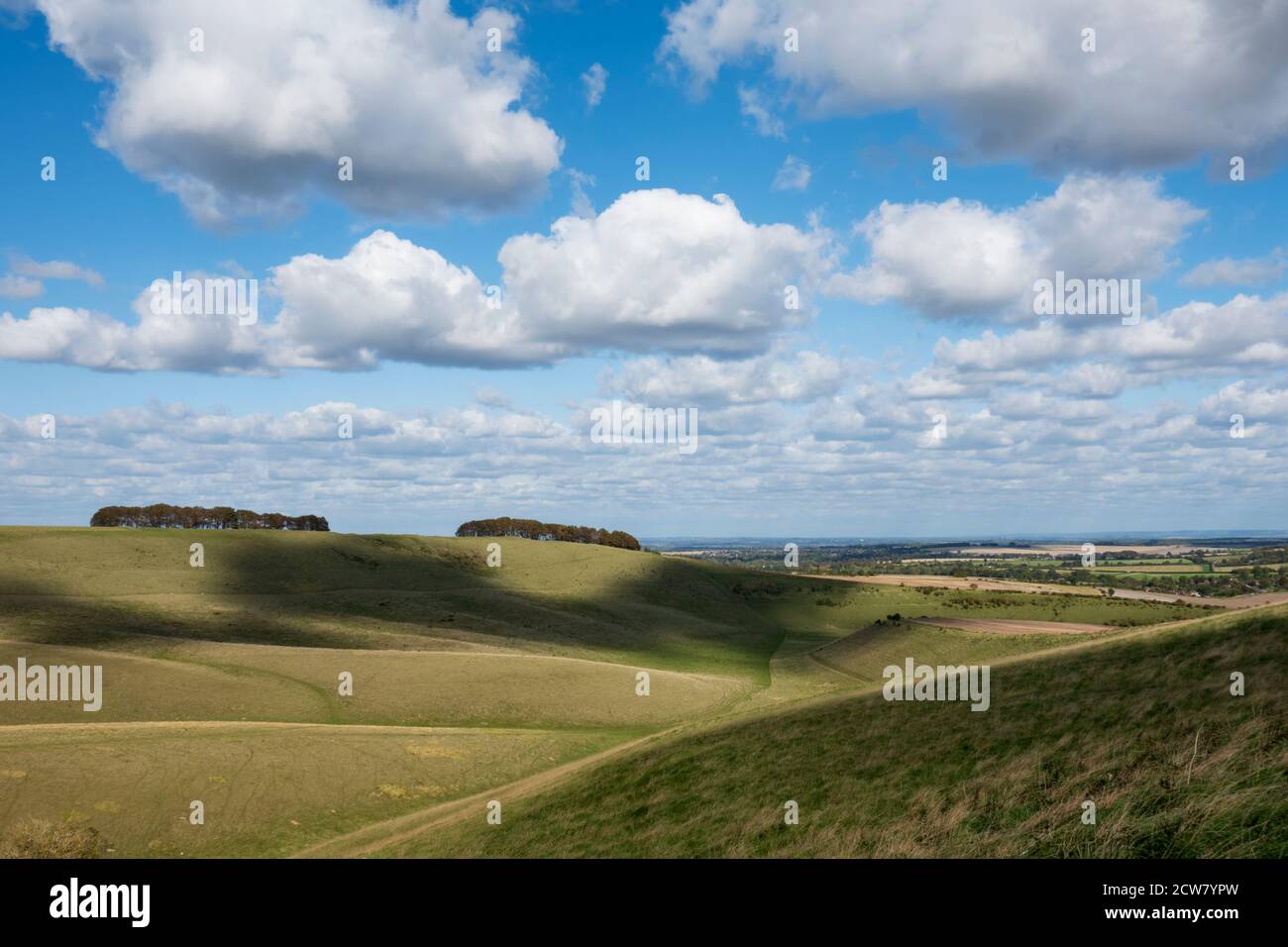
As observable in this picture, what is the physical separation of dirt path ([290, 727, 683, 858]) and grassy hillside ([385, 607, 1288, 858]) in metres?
3.01

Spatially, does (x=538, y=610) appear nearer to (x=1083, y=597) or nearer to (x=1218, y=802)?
(x=1083, y=597)

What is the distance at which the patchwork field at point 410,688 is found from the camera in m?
35.2

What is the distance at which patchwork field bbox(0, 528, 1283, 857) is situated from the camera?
35156mm

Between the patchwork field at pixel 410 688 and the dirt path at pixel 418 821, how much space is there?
0.28m

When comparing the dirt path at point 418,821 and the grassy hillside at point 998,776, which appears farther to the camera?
the dirt path at point 418,821

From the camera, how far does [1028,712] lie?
26516 mm

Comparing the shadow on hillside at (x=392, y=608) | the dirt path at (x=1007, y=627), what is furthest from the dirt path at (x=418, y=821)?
the dirt path at (x=1007, y=627)
